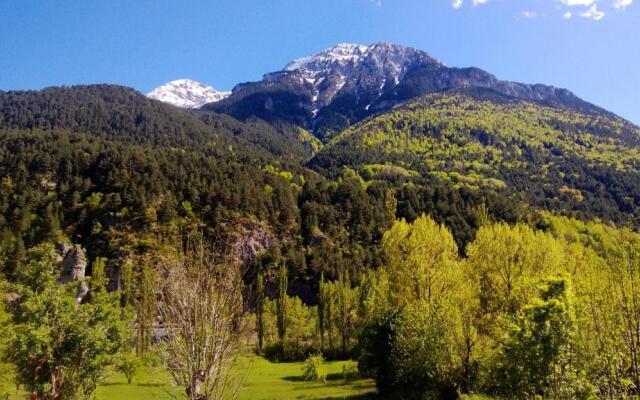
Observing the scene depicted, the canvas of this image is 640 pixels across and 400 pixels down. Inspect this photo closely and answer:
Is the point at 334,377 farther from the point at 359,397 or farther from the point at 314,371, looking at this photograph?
the point at 359,397

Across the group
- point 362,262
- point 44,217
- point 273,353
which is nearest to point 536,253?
point 273,353

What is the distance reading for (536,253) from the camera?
32.3 m

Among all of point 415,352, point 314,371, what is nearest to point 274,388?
point 314,371

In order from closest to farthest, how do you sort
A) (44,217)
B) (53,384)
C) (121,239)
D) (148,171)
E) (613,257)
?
(613,257) < (53,384) < (121,239) < (44,217) < (148,171)

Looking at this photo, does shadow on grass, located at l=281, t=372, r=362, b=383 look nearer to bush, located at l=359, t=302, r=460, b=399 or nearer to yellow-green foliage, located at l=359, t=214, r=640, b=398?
yellow-green foliage, located at l=359, t=214, r=640, b=398

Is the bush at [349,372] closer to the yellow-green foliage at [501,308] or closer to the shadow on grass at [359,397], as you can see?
the yellow-green foliage at [501,308]

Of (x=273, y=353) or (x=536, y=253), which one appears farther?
(x=273, y=353)

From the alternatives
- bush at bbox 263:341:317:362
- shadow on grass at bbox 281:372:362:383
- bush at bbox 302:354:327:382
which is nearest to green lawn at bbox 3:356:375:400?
shadow on grass at bbox 281:372:362:383

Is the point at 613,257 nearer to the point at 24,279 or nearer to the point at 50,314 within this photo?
the point at 50,314

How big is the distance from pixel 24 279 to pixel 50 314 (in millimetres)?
2652

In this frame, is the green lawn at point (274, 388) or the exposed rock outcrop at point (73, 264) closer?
the green lawn at point (274, 388)

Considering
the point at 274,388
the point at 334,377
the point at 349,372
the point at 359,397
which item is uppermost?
the point at 359,397

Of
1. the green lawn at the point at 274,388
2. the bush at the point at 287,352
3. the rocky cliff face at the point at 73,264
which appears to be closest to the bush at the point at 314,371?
the green lawn at the point at 274,388

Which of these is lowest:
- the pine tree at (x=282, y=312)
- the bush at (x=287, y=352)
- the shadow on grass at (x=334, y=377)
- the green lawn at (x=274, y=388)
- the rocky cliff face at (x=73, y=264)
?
the bush at (x=287, y=352)
